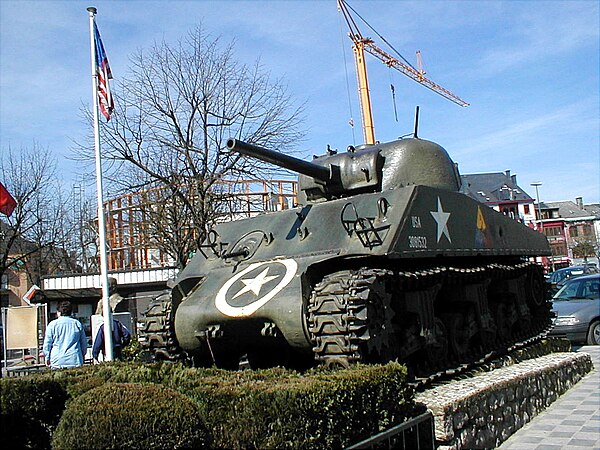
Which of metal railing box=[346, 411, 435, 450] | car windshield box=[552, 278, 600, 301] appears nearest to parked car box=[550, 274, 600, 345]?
car windshield box=[552, 278, 600, 301]

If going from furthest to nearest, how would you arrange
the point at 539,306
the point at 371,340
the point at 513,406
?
the point at 539,306, the point at 513,406, the point at 371,340

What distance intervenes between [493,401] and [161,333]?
159 inches

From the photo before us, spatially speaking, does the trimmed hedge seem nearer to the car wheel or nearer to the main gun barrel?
the main gun barrel

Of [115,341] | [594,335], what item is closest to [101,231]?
[115,341]

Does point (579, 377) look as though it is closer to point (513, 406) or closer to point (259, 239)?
point (513, 406)

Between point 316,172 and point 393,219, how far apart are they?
184cm

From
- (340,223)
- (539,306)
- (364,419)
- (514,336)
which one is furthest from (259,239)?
(539,306)

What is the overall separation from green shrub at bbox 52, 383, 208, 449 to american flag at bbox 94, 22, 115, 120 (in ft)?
34.1

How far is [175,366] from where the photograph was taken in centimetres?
655

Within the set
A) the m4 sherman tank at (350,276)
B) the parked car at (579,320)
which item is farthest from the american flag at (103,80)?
the parked car at (579,320)

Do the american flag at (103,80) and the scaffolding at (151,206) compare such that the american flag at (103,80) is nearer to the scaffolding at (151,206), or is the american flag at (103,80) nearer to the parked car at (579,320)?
the scaffolding at (151,206)

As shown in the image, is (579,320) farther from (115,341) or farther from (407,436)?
(407,436)

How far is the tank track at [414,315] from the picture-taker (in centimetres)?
694

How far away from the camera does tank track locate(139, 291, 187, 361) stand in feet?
28.8
